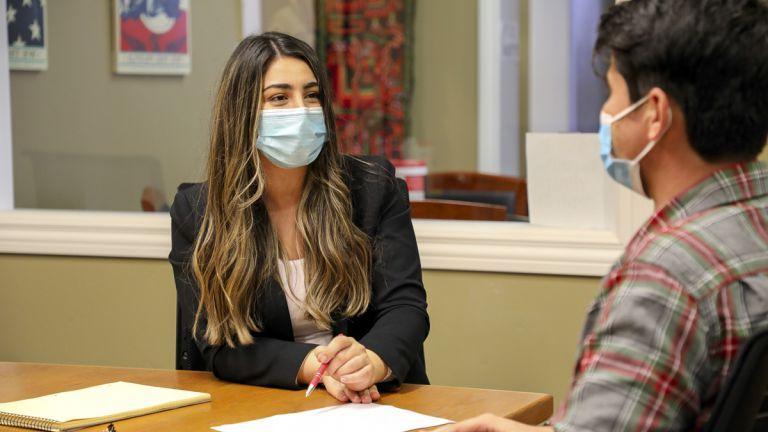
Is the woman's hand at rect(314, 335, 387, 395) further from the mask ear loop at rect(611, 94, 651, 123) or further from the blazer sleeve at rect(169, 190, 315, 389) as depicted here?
the mask ear loop at rect(611, 94, 651, 123)

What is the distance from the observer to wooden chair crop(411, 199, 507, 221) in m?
3.20

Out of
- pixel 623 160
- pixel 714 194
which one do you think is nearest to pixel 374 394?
pixel 623 160

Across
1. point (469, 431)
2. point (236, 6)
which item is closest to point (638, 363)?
point (469, 431)

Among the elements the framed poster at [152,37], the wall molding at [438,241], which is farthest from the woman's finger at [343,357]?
the framed poster at [152,37]

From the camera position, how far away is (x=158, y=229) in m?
3.33

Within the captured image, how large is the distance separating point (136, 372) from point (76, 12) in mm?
2048

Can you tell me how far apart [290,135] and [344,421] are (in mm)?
709

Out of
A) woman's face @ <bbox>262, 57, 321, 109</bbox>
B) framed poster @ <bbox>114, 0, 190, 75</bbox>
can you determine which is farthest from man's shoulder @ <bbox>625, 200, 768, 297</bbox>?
framed poster @ <bbox>114, 0, 190, 75</bbox>

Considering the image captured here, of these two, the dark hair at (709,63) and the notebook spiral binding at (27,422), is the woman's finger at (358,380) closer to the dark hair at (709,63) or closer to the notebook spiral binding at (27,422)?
the notebook spiral binding at (27,422)

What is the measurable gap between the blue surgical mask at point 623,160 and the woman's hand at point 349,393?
634mm

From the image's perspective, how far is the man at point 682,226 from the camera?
109 cm

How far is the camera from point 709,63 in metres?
1.14

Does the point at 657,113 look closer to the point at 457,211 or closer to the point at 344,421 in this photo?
the point at 344,421

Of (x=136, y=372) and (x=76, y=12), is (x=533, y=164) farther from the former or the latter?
(x=76, y=12)
